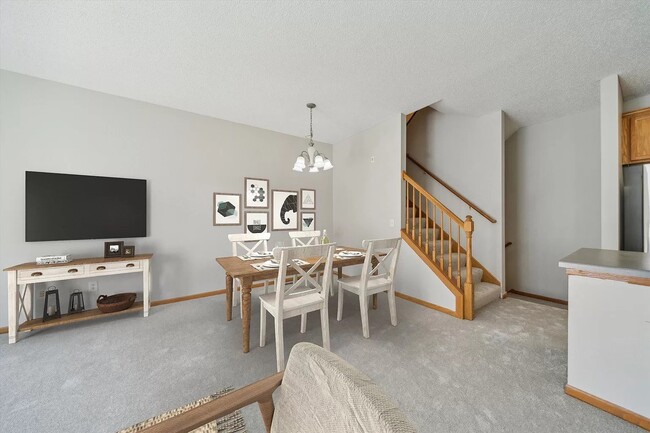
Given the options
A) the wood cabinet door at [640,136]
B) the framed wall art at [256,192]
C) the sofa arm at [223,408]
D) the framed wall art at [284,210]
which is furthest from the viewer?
the framed wall art at [284,210]

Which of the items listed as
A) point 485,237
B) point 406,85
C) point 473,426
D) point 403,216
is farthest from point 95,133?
point 485,237

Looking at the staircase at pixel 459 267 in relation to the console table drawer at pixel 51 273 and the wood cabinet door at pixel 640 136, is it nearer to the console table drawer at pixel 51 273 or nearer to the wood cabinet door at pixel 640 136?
the wood cabinet door at pixel 640 136

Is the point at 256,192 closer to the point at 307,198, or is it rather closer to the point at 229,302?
the point at 307,198

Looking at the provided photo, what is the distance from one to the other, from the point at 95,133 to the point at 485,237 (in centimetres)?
546

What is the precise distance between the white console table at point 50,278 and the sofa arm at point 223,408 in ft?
8.82

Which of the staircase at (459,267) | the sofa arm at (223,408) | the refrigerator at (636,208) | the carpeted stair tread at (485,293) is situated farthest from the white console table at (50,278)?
the refrigerator at (636,208)

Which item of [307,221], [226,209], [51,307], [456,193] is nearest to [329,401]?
[226,209]

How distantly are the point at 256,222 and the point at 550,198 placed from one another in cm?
463

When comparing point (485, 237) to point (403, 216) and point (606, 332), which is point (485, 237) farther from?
point (606, 332)

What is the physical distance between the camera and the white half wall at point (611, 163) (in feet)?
8.02

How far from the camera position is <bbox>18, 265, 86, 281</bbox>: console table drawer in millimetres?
2291

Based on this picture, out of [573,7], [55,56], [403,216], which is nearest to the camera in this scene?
[573,7]

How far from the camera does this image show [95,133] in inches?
114

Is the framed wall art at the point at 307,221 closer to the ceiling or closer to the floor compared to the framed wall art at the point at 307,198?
closer to the floor
